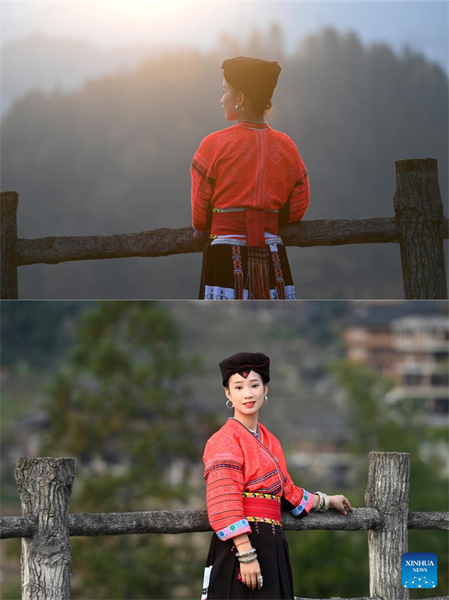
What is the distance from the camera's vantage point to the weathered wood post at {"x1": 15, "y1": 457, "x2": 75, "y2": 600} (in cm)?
228

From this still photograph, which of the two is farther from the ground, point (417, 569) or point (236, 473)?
point (236, 473)

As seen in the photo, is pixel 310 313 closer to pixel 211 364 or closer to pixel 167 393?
pixel 211 364

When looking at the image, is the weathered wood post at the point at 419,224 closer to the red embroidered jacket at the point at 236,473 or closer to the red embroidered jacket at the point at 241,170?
the red embroidered jacket at the point at 241,170

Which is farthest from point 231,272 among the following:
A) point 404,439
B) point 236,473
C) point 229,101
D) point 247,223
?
point 404,439

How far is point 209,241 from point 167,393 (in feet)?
37.7

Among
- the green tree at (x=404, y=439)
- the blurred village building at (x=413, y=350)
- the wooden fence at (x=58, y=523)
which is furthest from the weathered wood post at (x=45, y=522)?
the blurred village building at (x=413, y=350)

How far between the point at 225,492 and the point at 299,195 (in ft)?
2.89

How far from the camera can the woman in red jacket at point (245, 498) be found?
82.7 inches

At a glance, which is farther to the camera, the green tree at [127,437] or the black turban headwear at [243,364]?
the green tree at [127,437]

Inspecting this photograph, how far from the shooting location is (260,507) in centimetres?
217

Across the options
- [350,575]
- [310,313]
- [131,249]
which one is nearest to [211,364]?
[310,313]

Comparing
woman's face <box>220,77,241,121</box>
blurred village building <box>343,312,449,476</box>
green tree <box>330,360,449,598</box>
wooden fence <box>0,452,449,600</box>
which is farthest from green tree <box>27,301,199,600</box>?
blurred village building <box>343,312,449,476</box>

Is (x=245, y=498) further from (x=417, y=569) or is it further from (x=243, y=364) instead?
(x=417, y=569)

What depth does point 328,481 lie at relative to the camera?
28.8 m
